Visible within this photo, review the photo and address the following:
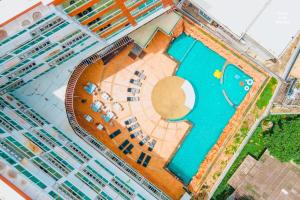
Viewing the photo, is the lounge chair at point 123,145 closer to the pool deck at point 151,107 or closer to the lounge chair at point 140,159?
the pool deck at point 151,107

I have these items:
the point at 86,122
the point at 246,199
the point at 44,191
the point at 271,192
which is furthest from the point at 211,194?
the point at 44,191

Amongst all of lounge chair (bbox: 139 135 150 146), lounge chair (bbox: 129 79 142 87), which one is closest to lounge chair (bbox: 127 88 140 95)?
lounge chair (bbox: 129 79 142 87)

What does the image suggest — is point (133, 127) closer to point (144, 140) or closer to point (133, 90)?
point (144, 140)

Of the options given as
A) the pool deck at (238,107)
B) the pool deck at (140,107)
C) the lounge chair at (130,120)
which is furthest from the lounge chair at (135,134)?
the pool deck at (238,107)

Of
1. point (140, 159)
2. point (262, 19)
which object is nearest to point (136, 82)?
point (140, 159)

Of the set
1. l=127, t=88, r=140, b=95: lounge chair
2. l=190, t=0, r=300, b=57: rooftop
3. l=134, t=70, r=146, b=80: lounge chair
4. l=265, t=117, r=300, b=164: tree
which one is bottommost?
l=127, t=88, r=140, b=95: lounge chair

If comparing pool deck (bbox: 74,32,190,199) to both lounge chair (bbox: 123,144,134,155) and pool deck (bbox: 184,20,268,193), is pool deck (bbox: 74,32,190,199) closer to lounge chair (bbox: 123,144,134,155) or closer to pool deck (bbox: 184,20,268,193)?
lounge chair (bbox: 123,144,134,155)
